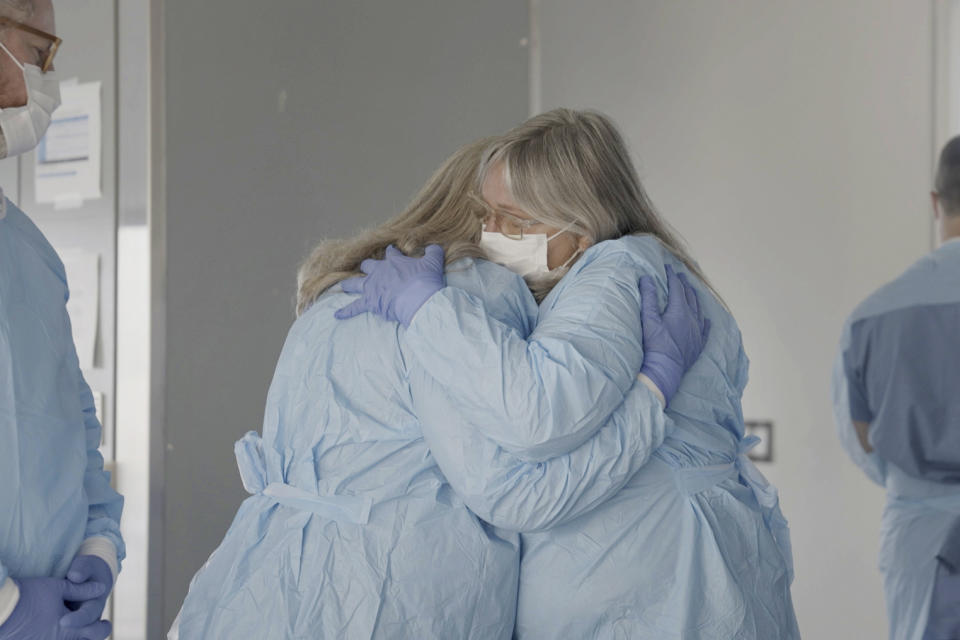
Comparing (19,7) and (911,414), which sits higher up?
(19,7)

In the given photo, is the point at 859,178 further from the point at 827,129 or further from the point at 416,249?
the point at 416,249

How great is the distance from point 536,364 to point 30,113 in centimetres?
72

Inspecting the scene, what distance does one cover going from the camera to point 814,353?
216 cm

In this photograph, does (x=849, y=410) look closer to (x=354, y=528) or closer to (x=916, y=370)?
(x=916, y=370)

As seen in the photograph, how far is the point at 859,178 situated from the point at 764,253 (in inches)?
10.7

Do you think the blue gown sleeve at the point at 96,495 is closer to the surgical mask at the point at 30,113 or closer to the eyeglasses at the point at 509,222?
the surgical mask at the point at 30,113

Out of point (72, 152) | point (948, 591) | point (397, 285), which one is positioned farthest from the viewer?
point (72, 152)

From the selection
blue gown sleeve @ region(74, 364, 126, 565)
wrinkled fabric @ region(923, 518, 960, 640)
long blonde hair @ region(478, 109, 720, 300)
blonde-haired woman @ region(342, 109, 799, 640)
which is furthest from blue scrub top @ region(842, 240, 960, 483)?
blue gown sleeve @ region(74, 364, 126, 565)

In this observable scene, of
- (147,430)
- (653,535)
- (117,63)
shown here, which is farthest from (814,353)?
(117,63)

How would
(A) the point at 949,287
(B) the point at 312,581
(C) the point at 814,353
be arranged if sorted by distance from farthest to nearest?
(C) the point at 814,353 < (A) the point at 949,287 < (B) the point at 312,581

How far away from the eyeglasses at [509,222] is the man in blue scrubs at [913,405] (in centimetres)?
83

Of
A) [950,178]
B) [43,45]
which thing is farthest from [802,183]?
[43,45]

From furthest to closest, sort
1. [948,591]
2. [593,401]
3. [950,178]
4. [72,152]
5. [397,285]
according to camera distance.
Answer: [72,152]
[950,178]
[948,591]
[397,285]
[593,401]

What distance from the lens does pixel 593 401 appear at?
3.84 feet
